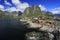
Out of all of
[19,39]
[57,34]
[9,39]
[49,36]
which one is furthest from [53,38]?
[9,39]

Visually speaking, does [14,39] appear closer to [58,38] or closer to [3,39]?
[3,39]

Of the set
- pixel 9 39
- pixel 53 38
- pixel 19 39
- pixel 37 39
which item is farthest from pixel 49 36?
pixel 9 39

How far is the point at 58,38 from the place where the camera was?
178 ft

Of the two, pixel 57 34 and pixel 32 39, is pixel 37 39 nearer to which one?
pixel 32 39

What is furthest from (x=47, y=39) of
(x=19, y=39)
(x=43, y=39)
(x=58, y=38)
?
(x=19, y=39)

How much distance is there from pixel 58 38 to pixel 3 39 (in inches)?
1024

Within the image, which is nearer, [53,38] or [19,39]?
[53,38]

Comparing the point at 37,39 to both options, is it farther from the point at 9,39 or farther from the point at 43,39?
the point at 9,39

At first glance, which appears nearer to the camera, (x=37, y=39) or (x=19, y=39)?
(x=37, y=39)

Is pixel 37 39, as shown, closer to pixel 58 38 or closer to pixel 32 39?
pixel 32 39

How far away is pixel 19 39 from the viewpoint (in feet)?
203

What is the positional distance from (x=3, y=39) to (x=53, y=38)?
24060mm

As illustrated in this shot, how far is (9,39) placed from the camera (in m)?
62.1

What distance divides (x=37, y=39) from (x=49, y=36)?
523 centimetres
